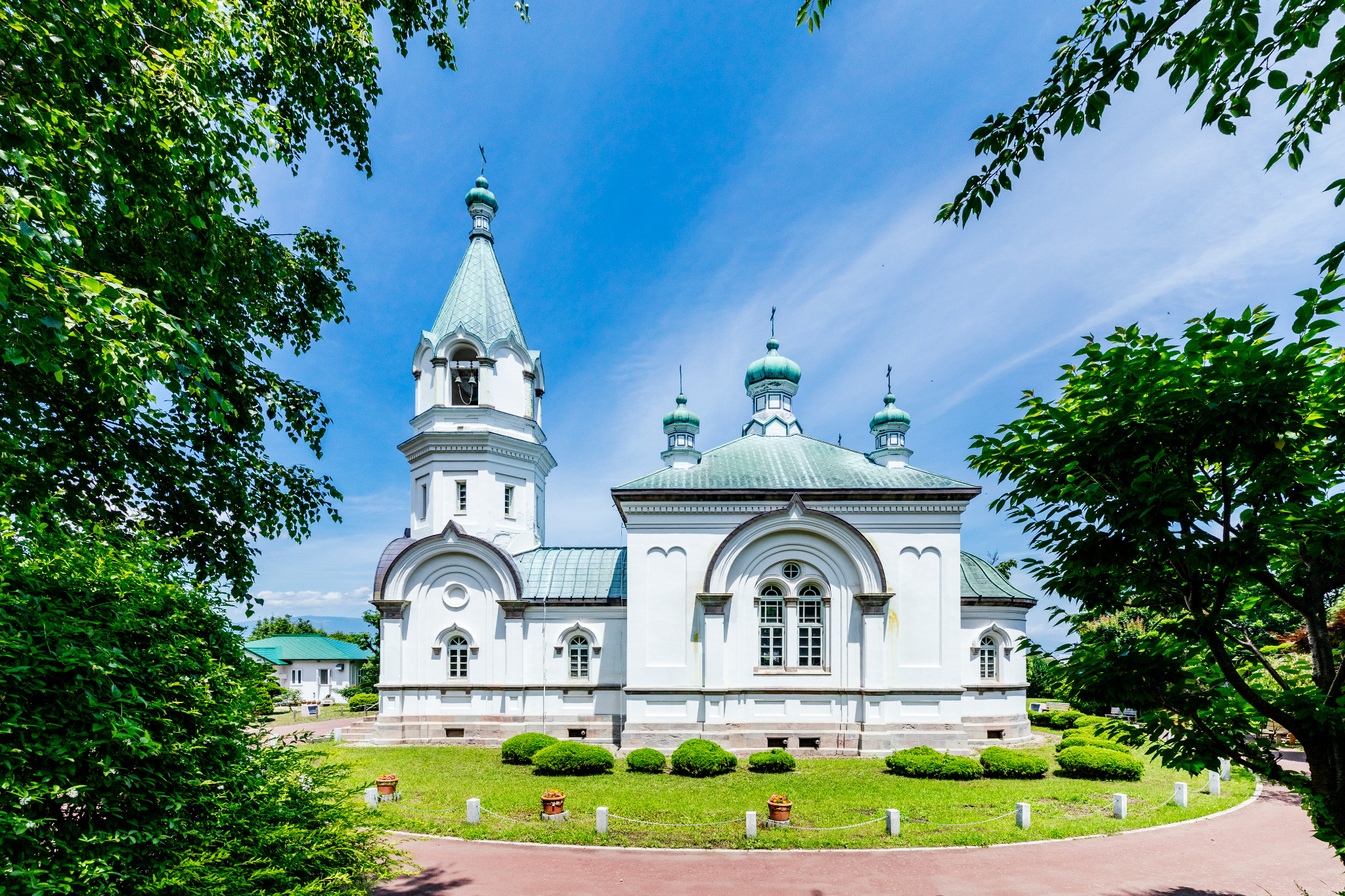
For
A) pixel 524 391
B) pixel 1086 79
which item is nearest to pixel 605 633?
pixel 524 391

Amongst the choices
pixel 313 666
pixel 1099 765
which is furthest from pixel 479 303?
pixel 313 666

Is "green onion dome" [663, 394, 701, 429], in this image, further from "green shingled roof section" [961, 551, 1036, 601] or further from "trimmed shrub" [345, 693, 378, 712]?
"trimmed shrub" [345, 693, 378, 712]

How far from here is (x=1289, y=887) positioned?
33.7ft

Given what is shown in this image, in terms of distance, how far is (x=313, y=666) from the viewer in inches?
1908

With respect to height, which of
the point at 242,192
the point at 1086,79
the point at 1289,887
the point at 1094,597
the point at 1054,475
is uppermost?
the point at 242,192

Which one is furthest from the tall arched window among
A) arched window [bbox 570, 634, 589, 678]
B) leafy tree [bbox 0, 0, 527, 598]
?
leafy tree [bbox 0, 0, 527, 598]

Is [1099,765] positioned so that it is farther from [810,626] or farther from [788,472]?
[788,472]

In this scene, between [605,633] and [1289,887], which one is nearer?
[1289,887]

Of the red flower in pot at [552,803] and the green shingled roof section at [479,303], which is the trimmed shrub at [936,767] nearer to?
the red flower in pot at [552,803]

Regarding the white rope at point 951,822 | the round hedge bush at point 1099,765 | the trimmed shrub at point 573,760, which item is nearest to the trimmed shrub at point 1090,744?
the round hedge bush at point 1099,765

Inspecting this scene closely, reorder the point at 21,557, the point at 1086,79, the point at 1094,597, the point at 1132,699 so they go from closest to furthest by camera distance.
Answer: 1. the point at 1086,79
2. the point at 21,557
3. the point at 1132,699
4. the point at 1094,597

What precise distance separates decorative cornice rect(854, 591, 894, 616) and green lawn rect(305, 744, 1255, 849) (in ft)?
14.3

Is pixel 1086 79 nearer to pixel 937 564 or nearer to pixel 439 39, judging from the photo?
pixel 439 39

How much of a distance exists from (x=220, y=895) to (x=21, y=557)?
318 centimetres
